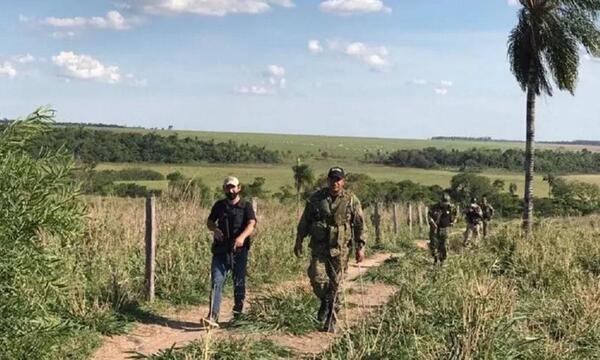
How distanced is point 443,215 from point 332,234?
21.6 feet

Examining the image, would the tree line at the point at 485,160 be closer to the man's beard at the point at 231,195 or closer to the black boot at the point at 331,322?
the black boot at the point at 331,322

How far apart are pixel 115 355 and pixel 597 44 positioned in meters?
13.9

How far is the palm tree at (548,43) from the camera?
16.1 m

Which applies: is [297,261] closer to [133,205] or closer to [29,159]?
[133,205]

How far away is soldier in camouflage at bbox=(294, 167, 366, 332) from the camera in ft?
24.0

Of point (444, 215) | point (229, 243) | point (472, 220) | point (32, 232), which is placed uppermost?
point (32, 232)

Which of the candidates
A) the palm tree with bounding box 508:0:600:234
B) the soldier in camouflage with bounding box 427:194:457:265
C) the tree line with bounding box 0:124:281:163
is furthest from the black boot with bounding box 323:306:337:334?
the palm tree with bounding box 508:0:600:234

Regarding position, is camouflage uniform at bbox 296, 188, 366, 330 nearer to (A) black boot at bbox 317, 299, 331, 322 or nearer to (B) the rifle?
(A) black boot at bbox 317, 299, 331, 322

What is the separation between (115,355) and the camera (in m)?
6.65

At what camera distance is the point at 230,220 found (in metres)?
7.76

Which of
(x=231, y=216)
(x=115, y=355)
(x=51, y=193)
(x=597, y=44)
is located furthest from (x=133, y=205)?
(x=597, y=44)

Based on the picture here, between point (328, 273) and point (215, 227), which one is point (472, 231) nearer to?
point (328, 273)

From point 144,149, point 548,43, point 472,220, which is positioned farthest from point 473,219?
point 144,149

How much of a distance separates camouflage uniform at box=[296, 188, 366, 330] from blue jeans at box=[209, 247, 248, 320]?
85cm
